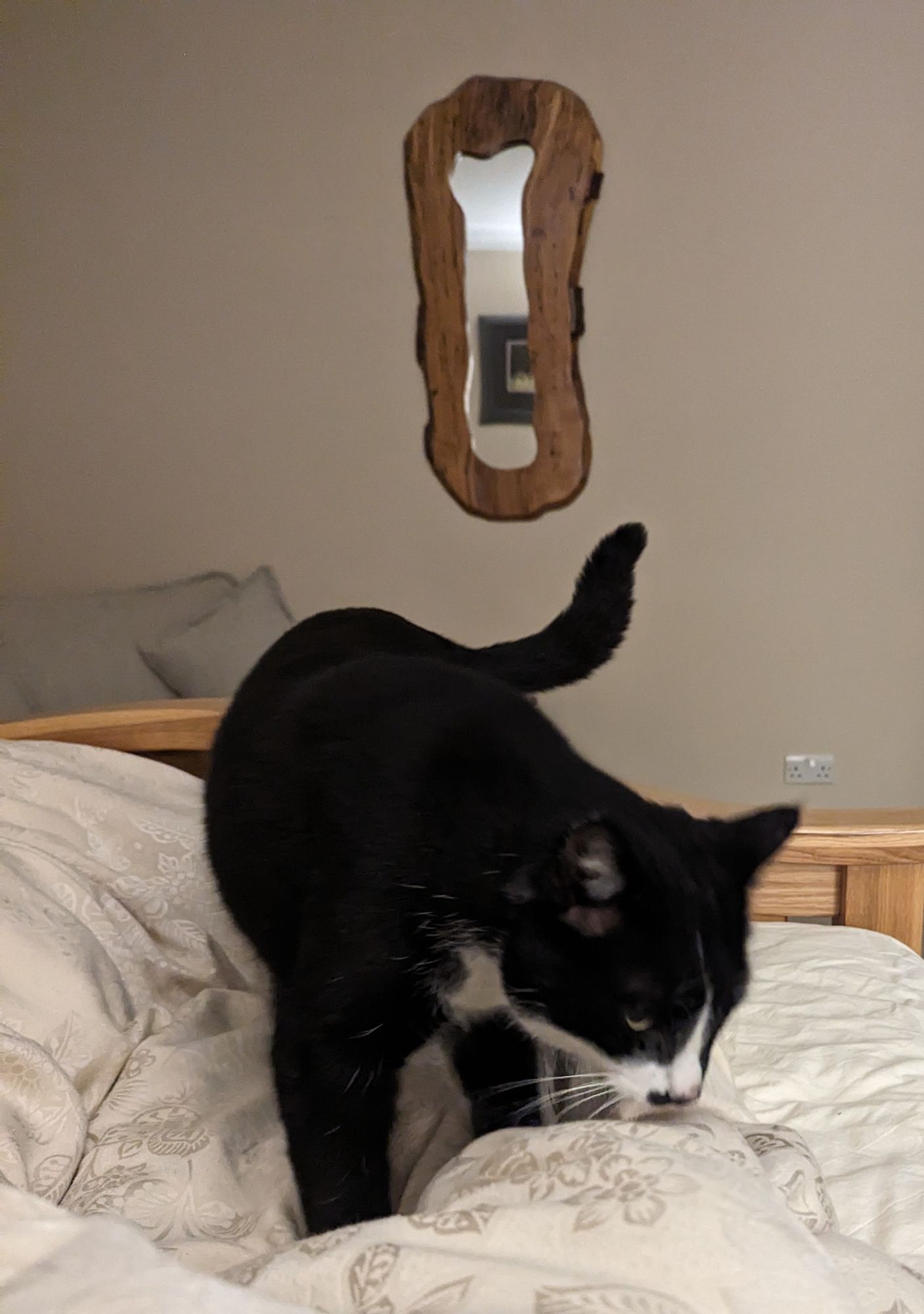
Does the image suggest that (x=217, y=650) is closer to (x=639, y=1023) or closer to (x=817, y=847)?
(x=817, y=847)

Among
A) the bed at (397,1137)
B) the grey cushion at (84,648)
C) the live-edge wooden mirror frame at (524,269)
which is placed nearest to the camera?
the bed at (397,1137)

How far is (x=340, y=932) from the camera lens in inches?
30.8

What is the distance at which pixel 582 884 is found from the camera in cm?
72

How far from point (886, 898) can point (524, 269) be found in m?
1.68

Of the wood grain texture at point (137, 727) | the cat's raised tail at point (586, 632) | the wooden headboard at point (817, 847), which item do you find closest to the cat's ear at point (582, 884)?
the cat's raised tail at point (586, 632)

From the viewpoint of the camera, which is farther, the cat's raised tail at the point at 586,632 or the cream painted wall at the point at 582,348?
the cream painted wall at the point at 582,348

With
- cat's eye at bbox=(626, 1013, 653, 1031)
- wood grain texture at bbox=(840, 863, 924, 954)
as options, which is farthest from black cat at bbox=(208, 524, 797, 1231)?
wood grain texture at bbox=(840, 863, 924, 954)

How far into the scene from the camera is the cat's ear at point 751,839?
0.79 meters

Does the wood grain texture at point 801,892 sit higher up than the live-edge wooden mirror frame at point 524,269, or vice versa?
the live-edge wooden mirror frame at point 524,269

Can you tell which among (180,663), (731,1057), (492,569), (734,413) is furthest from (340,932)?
(734,413)

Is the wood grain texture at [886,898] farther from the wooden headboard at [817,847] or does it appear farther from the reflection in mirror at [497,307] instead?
the reflection in mirror at [497,307]

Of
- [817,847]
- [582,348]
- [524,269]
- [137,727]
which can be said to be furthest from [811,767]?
[137,727]

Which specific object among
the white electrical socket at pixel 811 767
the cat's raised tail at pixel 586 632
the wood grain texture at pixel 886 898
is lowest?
the white electrical socket at pixel 811 767

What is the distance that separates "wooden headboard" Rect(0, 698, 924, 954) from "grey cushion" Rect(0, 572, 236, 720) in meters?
0.56
